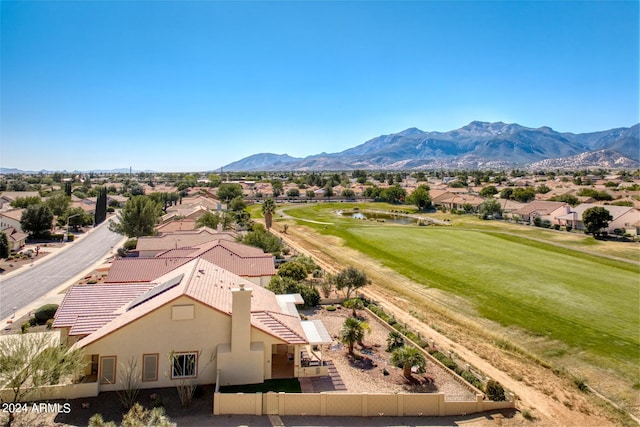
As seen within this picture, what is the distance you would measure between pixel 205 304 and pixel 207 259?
17.0m

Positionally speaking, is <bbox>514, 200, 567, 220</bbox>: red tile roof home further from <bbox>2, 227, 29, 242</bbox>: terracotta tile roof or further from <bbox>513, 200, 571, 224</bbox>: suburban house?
<bbox>2, 227, 29, 242</bbox>: terracotta tile roof

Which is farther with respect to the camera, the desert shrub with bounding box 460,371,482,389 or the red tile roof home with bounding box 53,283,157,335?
the desert shrub with bounding box 460,371,482,389

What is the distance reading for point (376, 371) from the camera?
21.8m

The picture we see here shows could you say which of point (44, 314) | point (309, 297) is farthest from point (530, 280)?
point (44, 314)

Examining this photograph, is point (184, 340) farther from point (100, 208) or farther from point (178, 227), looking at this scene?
point (100, 208)

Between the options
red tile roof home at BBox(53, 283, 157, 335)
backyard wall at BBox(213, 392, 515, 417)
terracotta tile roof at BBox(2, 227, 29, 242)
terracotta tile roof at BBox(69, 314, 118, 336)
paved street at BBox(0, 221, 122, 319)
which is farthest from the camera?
terracotta tile roof at BBox(2, 227, 29, 242)

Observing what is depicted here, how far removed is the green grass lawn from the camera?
29.8 m

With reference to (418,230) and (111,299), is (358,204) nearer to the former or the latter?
(418,230)

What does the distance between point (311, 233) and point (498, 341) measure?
51495mm

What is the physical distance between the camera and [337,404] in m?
17.4

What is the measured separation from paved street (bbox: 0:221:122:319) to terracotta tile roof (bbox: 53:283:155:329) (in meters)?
13.7

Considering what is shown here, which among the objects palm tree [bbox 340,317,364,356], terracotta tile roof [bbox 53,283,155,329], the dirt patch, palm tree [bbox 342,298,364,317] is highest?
terracotta tile roof [bbox 53,283,155,329]

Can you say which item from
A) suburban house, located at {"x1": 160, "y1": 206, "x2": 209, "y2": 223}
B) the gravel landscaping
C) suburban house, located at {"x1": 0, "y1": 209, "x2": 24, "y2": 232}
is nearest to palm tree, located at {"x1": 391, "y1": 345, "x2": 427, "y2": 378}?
the gravel landscaping

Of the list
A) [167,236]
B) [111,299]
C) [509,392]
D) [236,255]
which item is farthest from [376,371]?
[167,236]
